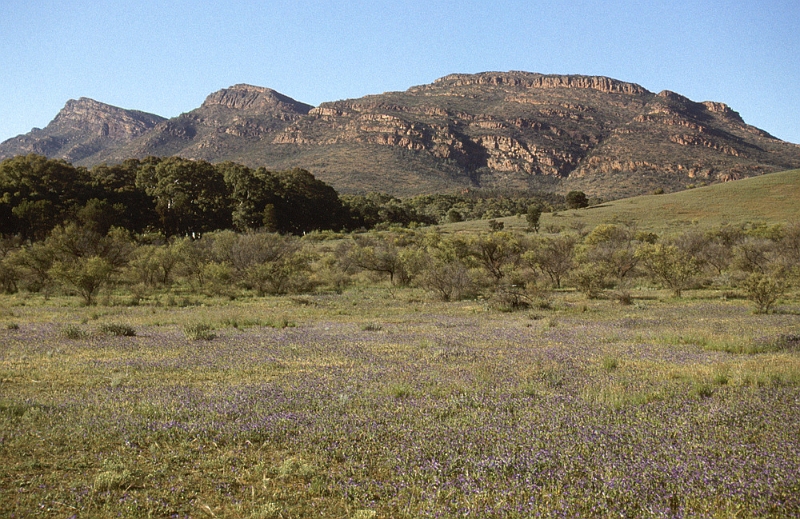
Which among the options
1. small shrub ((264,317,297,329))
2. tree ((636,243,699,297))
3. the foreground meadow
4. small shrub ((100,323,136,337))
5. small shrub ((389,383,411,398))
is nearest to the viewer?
the foreground meadow

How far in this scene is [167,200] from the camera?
5691 centimetres

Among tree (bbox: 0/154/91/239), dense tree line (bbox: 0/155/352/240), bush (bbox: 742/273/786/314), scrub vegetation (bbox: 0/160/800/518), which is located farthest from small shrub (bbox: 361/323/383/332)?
tree (bbox: 0/154/91/239)

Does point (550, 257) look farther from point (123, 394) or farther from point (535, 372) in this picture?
point (123, 394)

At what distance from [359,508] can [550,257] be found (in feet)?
107

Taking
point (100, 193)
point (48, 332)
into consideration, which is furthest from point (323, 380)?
point (100, 193)

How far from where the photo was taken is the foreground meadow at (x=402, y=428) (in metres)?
4.27

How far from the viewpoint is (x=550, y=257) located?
35.0m

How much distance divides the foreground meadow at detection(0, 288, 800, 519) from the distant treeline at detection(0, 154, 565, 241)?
142 feet

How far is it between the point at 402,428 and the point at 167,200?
58.1 meters

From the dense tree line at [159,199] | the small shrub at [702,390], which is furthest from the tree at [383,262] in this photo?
the small shrub at [702,390]

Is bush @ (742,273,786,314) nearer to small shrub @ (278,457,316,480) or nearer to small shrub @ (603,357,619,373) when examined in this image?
small shrub @ (603,357,619,373)

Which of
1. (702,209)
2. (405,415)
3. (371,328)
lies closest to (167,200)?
(371,328)

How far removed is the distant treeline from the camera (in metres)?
47.9

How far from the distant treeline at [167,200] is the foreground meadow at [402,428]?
43.1 metres
